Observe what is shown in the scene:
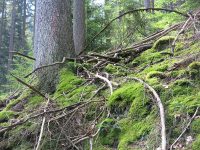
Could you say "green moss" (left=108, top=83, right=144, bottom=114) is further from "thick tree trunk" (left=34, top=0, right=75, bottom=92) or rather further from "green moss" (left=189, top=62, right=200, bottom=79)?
"thick tree trunk" (left=34, top=0, right=75, bottom=92)

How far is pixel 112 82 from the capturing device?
435 cm

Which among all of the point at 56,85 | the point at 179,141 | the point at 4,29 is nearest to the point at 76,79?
the point at 56,85

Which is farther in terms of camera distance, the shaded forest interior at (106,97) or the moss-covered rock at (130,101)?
the moss-covered rock at (130,101)

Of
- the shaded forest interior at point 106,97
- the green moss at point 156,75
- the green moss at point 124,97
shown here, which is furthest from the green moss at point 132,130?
the green moss at point 156,75

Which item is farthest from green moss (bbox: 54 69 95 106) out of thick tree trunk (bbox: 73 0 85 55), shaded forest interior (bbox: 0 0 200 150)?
thick tree trunk (bbox: 73 0 85 55)

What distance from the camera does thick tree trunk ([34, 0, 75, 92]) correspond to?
547 cm

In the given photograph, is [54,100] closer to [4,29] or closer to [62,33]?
[62,33]

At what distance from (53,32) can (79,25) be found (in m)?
5.67

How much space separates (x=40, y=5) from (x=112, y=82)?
2.27m

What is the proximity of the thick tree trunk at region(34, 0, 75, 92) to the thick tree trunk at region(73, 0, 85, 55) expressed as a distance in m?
5.20

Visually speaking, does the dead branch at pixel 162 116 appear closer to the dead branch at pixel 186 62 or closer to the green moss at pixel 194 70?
the green moss at pixel 194 70

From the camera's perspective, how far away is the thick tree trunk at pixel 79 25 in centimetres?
1098

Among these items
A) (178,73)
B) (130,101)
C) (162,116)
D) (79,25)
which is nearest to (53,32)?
(130,101)

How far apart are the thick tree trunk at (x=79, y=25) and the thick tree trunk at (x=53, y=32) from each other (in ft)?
17.1
